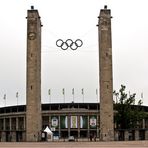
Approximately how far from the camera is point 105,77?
75.2 metres

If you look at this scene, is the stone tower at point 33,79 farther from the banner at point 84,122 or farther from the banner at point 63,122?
the banner at point 84,122

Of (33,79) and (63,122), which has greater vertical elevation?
(33,79)

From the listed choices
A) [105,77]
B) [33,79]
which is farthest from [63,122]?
[105,77]

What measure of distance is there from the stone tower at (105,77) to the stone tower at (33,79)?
1017 centimetres

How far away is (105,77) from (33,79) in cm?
1143

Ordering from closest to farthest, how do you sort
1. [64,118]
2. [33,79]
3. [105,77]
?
[33,79]
[105,77]
[64,118]

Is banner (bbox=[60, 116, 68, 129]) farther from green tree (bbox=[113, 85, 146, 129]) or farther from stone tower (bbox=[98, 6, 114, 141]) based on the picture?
stone tower (bbox=[98, 6, 114, 141])

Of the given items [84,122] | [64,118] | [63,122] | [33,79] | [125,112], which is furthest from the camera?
[84,122]

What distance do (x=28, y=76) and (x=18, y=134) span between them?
397 inches

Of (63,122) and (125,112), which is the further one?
(63,122)

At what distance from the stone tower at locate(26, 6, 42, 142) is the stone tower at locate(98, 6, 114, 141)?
10.2m

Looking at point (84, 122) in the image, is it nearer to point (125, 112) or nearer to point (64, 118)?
point (64, 118)

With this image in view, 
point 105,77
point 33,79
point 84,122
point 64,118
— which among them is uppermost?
point 105,77

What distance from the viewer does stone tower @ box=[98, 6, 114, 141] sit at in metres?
74.3
